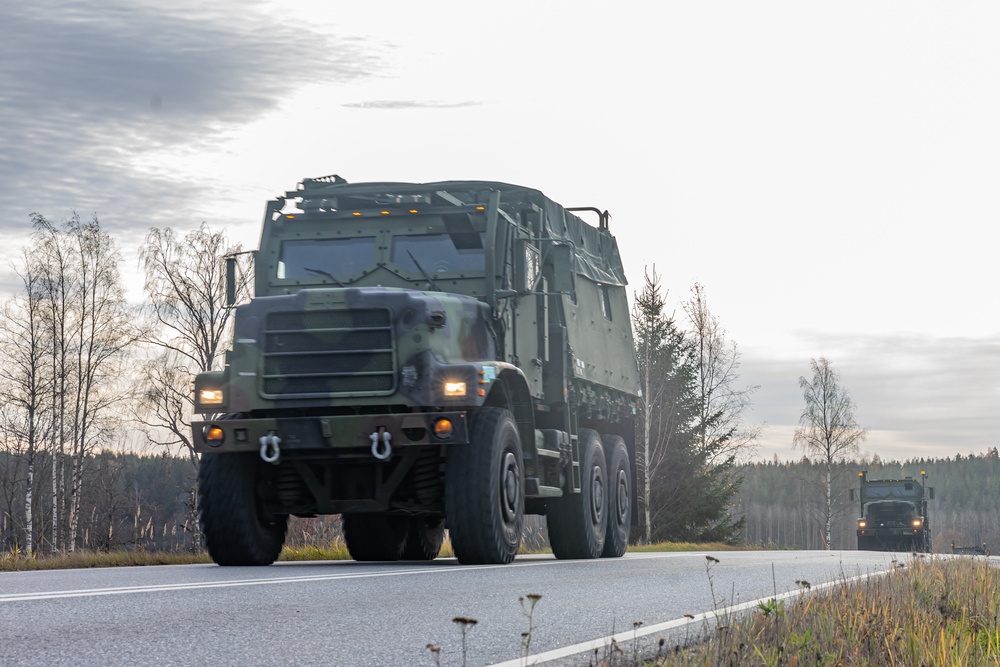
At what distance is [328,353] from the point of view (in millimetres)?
11109

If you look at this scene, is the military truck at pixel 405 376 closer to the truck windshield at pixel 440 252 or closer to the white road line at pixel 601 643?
the truck windshield at pixel 440 252

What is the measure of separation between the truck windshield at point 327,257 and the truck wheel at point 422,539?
4115 millimetres

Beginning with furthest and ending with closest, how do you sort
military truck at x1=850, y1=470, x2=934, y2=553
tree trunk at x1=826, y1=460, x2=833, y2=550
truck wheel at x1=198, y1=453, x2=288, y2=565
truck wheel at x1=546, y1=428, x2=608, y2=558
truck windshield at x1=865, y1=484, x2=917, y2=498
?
tree trunk at x1=826, y1=460, x2=833, y2=550, truck windshield at x1=865, y1=484, x2=917, y2=498, military truck at x1=850, y1=470, x2=934, y2=553, truck wheel at x1=546, y1=428, x2=608, y2=558, truck wheel at x1=198, y1=453, x2=288, y2=565

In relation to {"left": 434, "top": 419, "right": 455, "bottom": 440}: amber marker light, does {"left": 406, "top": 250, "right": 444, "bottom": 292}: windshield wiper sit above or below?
above

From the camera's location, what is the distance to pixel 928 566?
11609 mm

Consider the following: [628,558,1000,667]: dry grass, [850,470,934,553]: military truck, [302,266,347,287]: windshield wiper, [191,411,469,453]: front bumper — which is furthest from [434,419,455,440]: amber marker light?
[850,470,934,553]: military truck

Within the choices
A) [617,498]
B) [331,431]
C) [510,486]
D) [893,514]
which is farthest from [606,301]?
[893,514]

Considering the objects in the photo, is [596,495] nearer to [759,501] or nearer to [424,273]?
[424,273]

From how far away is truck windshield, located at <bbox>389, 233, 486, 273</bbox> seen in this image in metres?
12.5

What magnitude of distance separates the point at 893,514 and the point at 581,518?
34941mm

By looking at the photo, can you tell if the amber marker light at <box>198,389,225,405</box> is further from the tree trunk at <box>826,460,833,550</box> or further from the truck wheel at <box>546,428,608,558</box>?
the tree trunk at <box>826,460,833,550</box>

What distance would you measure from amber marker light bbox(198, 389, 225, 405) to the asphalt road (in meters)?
1.45

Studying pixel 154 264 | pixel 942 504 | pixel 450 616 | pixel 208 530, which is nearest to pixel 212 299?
pixel 154 264

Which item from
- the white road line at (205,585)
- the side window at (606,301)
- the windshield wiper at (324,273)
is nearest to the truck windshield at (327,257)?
the windshield wiper at (324,273)
